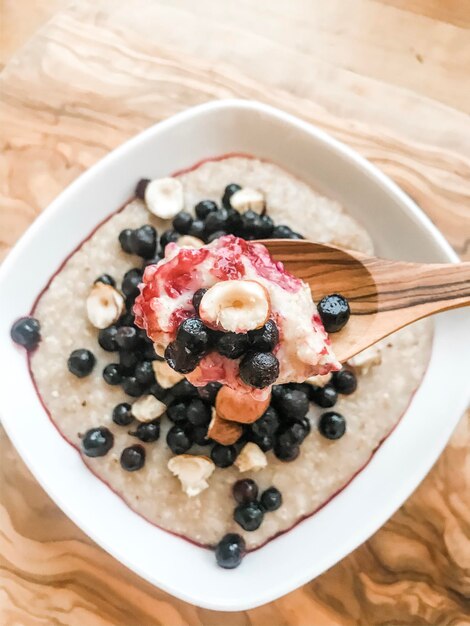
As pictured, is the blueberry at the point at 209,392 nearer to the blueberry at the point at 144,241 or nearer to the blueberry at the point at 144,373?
the blueberry at the point at 144,373

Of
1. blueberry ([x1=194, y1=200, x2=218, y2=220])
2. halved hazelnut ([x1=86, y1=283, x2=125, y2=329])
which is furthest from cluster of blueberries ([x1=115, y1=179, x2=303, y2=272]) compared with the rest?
halved hazelnut ([x1=86, y1=283, x2=125, y2=329])

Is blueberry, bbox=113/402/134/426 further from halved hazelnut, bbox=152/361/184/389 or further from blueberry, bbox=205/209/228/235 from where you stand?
blueberry, bbox=205/209/228/235

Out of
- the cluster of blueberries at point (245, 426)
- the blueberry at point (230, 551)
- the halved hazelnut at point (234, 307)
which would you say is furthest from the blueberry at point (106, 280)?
the blueberry at point (230, 551)

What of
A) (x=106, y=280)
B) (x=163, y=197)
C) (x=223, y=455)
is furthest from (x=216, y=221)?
(x=223, y=455)

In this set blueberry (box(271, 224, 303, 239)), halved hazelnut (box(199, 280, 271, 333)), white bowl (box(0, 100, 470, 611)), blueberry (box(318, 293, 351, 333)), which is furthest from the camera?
blueberry (box(271, 224, 303, 239))

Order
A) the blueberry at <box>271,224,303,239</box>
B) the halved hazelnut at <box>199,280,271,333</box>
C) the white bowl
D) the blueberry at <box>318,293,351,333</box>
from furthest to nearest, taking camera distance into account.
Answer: the blueberry at <box>271,224,303,239</box>, the white bowl, the blueberry at <box>318,293,351,333</box>, the halved hazelnut at <box>199,280,271,333</box>

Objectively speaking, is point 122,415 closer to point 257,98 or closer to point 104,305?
point 104,305
